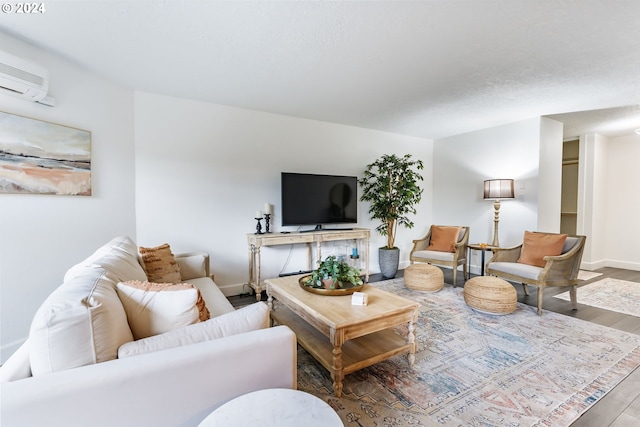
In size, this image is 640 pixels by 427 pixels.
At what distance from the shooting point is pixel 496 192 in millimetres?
4207

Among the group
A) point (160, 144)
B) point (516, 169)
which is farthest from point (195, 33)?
point (516, 169)

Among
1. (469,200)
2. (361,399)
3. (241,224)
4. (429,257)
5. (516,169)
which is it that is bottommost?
(361,399)

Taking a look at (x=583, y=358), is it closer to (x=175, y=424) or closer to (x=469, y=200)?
(x=175, y=424)

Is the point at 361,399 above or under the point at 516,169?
under

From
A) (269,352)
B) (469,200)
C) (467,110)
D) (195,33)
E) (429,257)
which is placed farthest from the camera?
(469,200)

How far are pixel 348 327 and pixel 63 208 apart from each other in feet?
8.96

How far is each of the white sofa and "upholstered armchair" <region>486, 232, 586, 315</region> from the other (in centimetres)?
311

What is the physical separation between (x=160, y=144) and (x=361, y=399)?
3.26m

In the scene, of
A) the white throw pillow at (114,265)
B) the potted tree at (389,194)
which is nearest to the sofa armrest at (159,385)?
the white throw pillow at (114,265)

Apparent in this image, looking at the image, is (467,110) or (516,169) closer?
(467,110)

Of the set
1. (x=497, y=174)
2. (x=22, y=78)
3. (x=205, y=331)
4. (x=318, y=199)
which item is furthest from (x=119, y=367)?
(x=497, y=174)

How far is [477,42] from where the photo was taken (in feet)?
7.02

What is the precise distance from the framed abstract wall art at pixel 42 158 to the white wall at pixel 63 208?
0.07 m

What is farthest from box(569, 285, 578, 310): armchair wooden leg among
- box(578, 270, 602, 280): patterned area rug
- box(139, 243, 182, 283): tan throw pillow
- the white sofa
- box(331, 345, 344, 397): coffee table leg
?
box(139, 243, 182, 283): tan throw pillow
